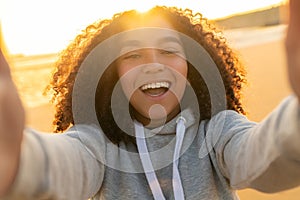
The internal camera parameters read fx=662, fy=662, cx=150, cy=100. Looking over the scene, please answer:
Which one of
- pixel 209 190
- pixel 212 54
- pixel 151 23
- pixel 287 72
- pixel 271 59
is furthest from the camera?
pixel 271 59

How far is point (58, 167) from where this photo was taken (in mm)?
1245

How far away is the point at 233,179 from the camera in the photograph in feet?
4.81

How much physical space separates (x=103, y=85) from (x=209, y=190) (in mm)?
451

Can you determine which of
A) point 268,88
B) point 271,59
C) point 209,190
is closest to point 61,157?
point 209,190

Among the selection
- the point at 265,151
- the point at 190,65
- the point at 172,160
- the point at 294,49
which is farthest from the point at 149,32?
the point at 294,49

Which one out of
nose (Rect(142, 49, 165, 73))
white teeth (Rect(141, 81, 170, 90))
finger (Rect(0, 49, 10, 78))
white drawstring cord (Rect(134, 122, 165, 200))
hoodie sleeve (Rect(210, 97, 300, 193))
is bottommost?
white drawstring cord (Rect(134, 122, 165, 200))

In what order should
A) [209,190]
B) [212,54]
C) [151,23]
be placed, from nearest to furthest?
[209,190], [151,23], [212,54]

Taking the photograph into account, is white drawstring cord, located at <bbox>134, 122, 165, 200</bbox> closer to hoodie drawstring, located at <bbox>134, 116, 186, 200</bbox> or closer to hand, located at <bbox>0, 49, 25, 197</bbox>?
hoodie drawstring, located at <bbox>134, 116, 186, 200</bbox>

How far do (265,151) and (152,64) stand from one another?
1.86ft

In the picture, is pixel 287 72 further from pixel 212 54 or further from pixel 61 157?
pixel 212 54

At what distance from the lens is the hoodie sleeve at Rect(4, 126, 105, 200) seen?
1.11 metres

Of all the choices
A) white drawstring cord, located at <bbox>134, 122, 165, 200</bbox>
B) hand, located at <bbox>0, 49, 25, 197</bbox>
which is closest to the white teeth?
white drawstring cord, located at <bbox>134, 122, 165, 200</bbox>

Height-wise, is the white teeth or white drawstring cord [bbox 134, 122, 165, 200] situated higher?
the white teeth

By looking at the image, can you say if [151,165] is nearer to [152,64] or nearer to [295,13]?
[152,64]
